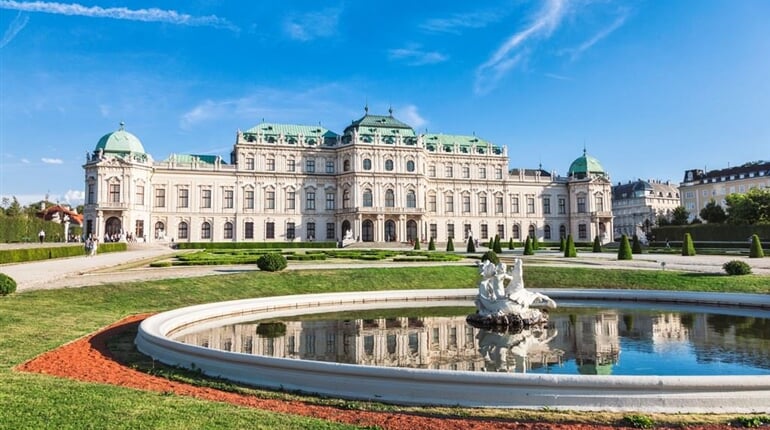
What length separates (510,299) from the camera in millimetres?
15562

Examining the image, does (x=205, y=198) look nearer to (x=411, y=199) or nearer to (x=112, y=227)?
(x=112, y=227)

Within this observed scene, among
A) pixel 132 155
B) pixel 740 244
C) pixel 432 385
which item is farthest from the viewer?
pixel 132 155

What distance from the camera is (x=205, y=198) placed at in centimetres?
6625

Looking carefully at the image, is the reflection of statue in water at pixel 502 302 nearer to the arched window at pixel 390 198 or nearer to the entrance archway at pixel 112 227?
the arched window at pixel 390 198

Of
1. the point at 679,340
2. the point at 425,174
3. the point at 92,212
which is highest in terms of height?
the point at 425,174

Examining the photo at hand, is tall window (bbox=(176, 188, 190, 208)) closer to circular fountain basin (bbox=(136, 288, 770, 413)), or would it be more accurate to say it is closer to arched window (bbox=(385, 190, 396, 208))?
arched window (bbox=(385, 190, 396, 208))

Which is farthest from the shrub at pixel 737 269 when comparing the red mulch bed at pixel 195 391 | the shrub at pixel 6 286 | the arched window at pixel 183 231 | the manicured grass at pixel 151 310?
the arched window at pixel 183 231

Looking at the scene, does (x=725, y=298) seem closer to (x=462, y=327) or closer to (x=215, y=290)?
(x=462, y=327)

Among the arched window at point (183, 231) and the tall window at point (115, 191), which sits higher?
the tall window at point (115, 191)

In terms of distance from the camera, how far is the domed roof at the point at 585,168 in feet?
256

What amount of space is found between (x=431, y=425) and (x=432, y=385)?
3.33 ft

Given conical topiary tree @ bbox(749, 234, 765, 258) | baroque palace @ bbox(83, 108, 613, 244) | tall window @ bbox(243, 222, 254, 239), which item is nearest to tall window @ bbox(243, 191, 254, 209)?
baroque palace @ bbox(83, 108, 613, 244)

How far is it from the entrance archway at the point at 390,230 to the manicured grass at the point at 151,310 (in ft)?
130

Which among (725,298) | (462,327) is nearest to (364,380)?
(462,327)
